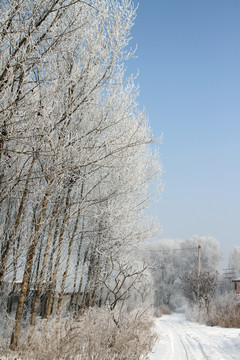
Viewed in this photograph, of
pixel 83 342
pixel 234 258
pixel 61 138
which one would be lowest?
pixel 83 342

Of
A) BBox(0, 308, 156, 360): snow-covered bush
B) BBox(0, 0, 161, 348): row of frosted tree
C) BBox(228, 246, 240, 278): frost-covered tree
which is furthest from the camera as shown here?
BBox(228, 246, 240, 278): frost-covered tree

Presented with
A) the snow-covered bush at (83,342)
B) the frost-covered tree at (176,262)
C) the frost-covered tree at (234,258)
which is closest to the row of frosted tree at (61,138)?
the snow-covered bush at (83,342)

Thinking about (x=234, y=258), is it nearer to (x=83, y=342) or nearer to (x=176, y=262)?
(x=176, y=262)

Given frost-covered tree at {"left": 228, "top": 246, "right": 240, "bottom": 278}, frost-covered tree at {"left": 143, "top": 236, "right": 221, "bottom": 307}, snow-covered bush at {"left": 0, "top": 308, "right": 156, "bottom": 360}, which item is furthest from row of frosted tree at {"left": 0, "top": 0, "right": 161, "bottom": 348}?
frost-covered tree at {"left": 228, "top": 246, "right": 240, "bottom": 278}

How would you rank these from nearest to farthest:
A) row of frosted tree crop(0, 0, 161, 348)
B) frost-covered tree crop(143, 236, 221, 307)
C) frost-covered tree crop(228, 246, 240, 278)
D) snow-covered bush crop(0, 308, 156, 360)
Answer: row of frosted tree crop(0, 0, 161, 348)
snow-covered bush crop(0, 308, 156, 360)
frost-covered tree crop(143, 236, 221, 307)
frost-covered tree crop(228, 246, 240, 278)

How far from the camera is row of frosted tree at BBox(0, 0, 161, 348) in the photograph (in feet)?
11.0

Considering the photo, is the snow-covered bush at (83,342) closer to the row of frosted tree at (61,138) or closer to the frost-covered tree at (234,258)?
the row of frosted tree at (61,138)

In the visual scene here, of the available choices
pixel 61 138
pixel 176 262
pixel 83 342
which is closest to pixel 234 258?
pixel 176 262

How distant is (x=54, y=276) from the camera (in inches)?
274

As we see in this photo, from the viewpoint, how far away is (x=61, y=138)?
4.23 m

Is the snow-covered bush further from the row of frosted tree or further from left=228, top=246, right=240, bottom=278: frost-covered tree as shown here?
left=228, top=246, right=240, bottom=278: frost-covered tree

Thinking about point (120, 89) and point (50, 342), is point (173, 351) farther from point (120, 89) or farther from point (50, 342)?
point (120, 89)

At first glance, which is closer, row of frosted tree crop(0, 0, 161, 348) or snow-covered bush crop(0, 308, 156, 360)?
row of frosted tree crop(0, 0, 161, 348)

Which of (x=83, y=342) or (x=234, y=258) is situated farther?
(x=234, y=258)
